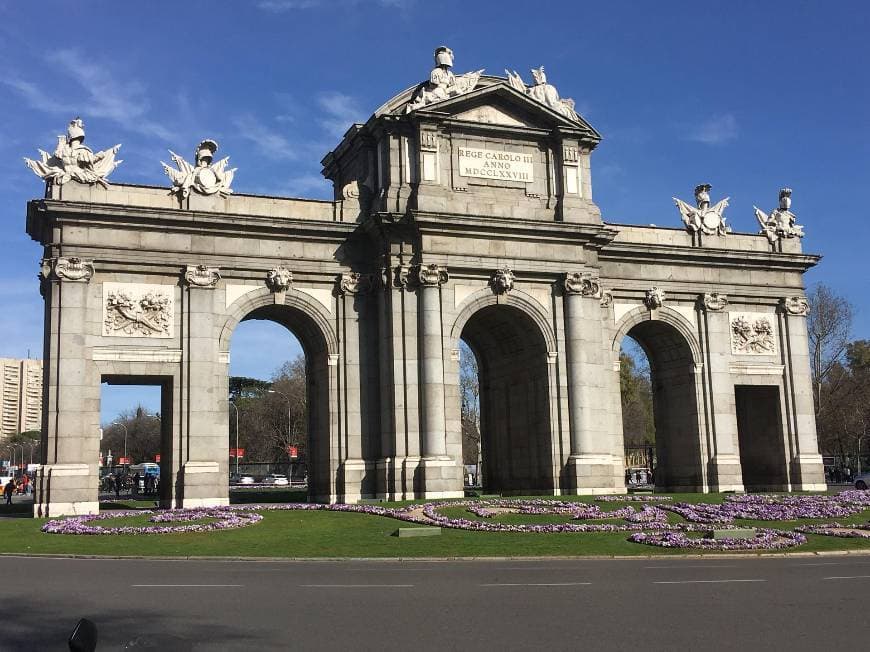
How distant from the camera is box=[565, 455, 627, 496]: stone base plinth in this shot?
1594 inches

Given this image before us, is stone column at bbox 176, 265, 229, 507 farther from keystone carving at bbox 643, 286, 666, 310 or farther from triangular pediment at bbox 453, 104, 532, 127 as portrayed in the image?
keystone carving at bbox 643, 286, 666, 310

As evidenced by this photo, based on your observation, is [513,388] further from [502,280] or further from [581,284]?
[502,280]

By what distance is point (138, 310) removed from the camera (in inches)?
1501

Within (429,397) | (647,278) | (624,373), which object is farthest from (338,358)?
(624,373)

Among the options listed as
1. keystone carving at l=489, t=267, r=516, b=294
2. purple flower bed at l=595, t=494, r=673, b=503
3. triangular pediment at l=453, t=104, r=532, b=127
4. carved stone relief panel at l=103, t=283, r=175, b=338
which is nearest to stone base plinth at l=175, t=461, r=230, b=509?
carved stone relief panel at l=103, t=283, r=175, b=338

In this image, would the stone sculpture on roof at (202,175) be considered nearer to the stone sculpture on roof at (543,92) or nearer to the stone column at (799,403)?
the stone sculpture on roof at (543,92)

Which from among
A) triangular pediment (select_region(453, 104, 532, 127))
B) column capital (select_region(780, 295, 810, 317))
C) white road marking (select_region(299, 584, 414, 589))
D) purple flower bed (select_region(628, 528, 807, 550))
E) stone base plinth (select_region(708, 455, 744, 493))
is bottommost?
purple flower bed (select_region(628, 528, 807, 550))

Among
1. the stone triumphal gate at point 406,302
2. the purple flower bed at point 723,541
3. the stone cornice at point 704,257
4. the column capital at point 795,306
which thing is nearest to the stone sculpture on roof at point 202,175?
the stone triumphal gate at point 406,302

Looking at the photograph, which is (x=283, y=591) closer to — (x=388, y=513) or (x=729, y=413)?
(x=388, y=513)

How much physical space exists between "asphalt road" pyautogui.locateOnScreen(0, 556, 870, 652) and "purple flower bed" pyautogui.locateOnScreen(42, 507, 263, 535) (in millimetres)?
8521

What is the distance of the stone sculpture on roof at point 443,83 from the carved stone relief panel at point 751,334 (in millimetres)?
17540

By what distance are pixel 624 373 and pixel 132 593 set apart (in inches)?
3571

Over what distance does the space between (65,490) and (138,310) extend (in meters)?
7.36

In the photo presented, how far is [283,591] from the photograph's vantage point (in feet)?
52.4
